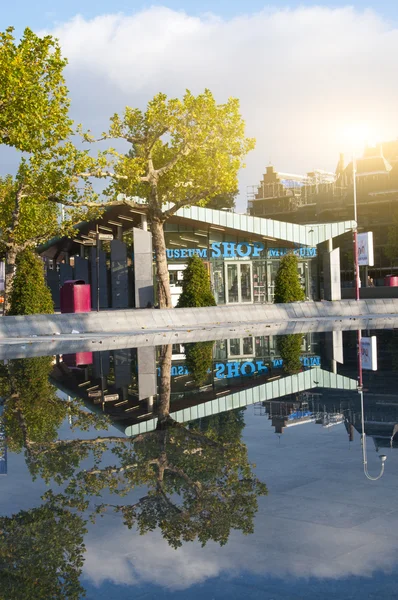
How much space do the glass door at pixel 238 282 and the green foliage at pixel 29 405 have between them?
103ft

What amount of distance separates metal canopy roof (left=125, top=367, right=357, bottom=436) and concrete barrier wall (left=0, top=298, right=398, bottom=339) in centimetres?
1379

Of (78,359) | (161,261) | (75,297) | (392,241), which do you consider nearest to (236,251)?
(161,261)

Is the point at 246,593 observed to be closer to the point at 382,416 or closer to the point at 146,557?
the point at 146,557

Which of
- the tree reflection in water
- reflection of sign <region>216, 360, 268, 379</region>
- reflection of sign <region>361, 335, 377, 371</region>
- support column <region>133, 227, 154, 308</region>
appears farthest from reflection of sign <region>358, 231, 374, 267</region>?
the tree reflection in water

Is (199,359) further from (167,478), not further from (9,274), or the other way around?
(9,274)

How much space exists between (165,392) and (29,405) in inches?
88.9

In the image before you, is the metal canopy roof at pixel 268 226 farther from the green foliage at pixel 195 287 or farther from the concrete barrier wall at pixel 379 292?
the green foliage at pixel 195 287

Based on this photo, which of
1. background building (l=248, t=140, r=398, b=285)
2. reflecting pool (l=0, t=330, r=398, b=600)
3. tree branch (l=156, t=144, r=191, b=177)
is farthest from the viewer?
background building (l=248, t=140, r=398, b=285)

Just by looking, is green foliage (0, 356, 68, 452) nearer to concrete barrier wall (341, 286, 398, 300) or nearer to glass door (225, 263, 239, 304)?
glass door (225, 263, 239, 304)

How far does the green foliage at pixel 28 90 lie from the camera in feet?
85.3

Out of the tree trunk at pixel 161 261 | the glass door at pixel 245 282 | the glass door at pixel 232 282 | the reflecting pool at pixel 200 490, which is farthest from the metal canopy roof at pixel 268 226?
the reflecting pool at pixel 200 490

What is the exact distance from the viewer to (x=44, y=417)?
9.99 meters

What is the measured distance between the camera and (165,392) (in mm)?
12477

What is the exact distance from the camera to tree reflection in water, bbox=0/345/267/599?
186 inches
